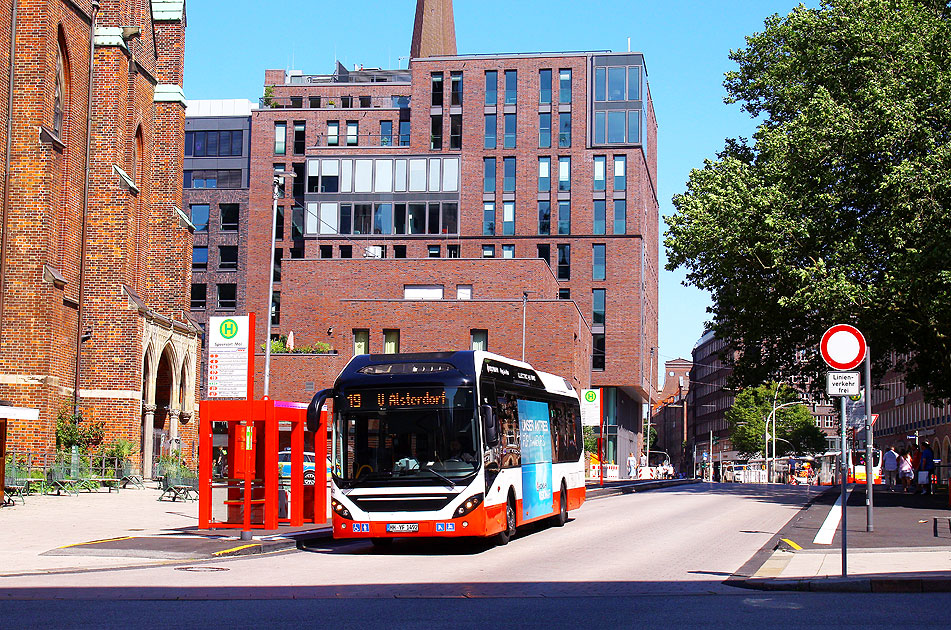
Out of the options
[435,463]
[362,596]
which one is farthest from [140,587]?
[435,463]

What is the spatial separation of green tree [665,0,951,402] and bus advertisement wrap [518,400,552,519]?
1236cm

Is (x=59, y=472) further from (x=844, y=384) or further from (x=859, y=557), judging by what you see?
(x=844, y=384)

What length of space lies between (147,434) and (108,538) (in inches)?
977

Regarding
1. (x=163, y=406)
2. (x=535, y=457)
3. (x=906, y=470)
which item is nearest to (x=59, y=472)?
(x=163, y=406)

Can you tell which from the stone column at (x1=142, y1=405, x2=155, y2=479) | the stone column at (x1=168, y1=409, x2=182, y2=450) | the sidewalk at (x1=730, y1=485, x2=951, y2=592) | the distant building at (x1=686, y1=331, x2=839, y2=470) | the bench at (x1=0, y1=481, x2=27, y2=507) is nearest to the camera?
the sidewalk at (x1=730, y1=485, x2=951, y2=592)

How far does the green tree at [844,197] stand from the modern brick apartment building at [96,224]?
18.8 metres

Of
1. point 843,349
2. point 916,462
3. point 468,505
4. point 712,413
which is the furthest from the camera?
point 712,413

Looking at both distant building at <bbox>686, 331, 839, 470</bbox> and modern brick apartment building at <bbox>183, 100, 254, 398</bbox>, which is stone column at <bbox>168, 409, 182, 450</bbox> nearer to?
modern brick apartment building at <bbox>183, 100, 254, 398</bbox>

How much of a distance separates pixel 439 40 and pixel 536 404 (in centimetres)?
9053

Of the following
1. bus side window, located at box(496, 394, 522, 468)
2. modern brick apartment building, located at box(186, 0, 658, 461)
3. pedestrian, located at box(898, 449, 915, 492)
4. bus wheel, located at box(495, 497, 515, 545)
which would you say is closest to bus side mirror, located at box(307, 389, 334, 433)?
bus side window, located at box(496, 394, 522, 468)

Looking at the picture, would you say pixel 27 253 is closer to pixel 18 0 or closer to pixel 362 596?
pixel 18 0

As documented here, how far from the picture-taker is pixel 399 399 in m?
16.8

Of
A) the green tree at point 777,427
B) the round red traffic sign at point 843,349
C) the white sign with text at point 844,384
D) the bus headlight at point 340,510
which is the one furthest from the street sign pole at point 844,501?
the green tree at point 777,427

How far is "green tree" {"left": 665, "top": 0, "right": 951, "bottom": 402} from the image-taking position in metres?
29.9
